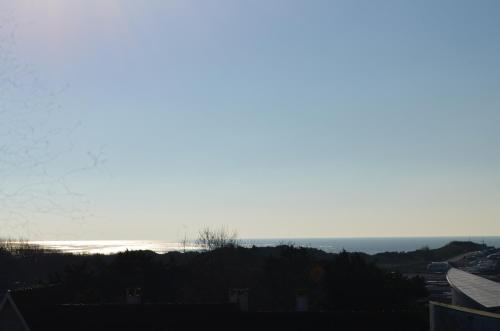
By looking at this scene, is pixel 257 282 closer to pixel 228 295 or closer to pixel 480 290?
pixel 228 295

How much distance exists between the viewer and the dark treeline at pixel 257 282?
175 feet

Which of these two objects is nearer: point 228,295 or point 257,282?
point 228,295

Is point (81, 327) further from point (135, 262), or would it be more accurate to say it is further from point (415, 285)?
point (135, 262)

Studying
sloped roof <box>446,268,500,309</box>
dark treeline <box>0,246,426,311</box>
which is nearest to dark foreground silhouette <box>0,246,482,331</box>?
dark treeline <box>0,246,426,311</box>

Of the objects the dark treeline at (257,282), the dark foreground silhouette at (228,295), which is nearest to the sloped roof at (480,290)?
the dark foreground silhouette at (228,295)

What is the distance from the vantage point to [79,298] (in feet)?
185

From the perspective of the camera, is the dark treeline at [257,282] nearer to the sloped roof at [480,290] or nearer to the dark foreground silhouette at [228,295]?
the dark foreground silhouette at [228,295]

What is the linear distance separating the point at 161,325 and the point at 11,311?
6696 millimetres

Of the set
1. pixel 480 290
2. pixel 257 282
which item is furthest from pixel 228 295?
pixel 480 290

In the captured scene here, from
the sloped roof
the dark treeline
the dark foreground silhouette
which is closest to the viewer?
the dark foreground silhouette

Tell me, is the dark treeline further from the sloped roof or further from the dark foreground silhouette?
the sloped roof

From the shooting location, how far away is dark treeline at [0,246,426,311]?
53.2 metres

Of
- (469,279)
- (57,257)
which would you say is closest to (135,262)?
(469,279)

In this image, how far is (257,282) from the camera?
72688mm
